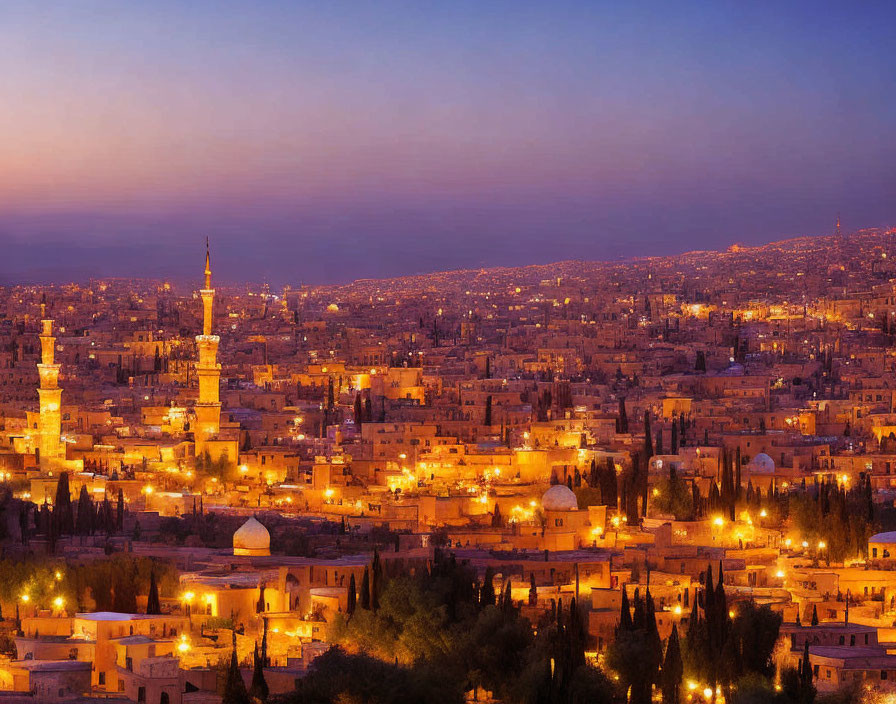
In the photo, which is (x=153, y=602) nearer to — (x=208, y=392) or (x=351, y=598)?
(x=351, y=598)

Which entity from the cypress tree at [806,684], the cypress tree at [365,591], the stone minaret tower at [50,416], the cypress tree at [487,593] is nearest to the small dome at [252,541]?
the cypress tree at [365,591]

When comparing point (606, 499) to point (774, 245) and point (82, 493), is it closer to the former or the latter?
point (82, 493)

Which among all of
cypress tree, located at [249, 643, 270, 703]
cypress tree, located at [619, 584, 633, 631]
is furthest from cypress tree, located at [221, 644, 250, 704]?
cypress tree, located at [619, 584, 633, 631]

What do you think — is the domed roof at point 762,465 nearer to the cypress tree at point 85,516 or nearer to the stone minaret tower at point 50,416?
the cypress tree at point 85,516

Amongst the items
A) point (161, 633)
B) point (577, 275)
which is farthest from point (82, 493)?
point (577, 275)

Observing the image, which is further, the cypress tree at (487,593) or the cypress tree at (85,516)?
the cypress tree at (85,516)

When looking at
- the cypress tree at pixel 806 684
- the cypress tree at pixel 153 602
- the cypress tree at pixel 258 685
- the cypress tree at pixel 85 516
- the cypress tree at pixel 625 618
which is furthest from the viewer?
the cypress tree at pixel 85 516
